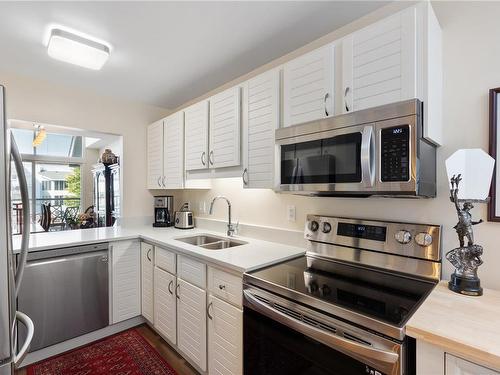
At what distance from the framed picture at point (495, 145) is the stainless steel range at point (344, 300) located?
23cm

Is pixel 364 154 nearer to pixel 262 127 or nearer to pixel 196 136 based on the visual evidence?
pixel 262 127

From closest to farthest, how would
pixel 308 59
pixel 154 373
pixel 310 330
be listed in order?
pixel 310 330 < pixel 308 59 < pixel 154 373

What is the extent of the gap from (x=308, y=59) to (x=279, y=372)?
1.61 metres

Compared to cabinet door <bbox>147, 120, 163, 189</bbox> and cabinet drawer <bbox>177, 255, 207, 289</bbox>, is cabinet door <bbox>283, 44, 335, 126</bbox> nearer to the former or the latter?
cabinet drawer <bbox>177, 255, 207, 289</bbox>

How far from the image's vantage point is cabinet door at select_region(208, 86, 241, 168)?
1.94 meters

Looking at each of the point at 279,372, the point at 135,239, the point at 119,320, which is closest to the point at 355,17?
the point at 279,372

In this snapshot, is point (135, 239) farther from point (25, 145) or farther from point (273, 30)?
point (25, 145)

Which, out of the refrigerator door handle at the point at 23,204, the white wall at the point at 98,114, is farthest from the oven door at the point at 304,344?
the white wall at the point at 98,114

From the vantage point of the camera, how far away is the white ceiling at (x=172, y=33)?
1482 mm

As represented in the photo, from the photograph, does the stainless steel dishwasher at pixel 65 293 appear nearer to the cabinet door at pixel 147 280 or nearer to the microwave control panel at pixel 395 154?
the cabinet door at pixel 147 280

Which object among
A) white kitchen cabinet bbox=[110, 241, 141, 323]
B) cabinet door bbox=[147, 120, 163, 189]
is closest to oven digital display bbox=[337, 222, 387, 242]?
white kitchen cabinet bbox=[110, 241, 141, 323]

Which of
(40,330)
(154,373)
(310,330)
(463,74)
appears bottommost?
(154,373)

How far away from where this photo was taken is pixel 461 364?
786 millimetres

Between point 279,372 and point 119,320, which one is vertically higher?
point 279,372
